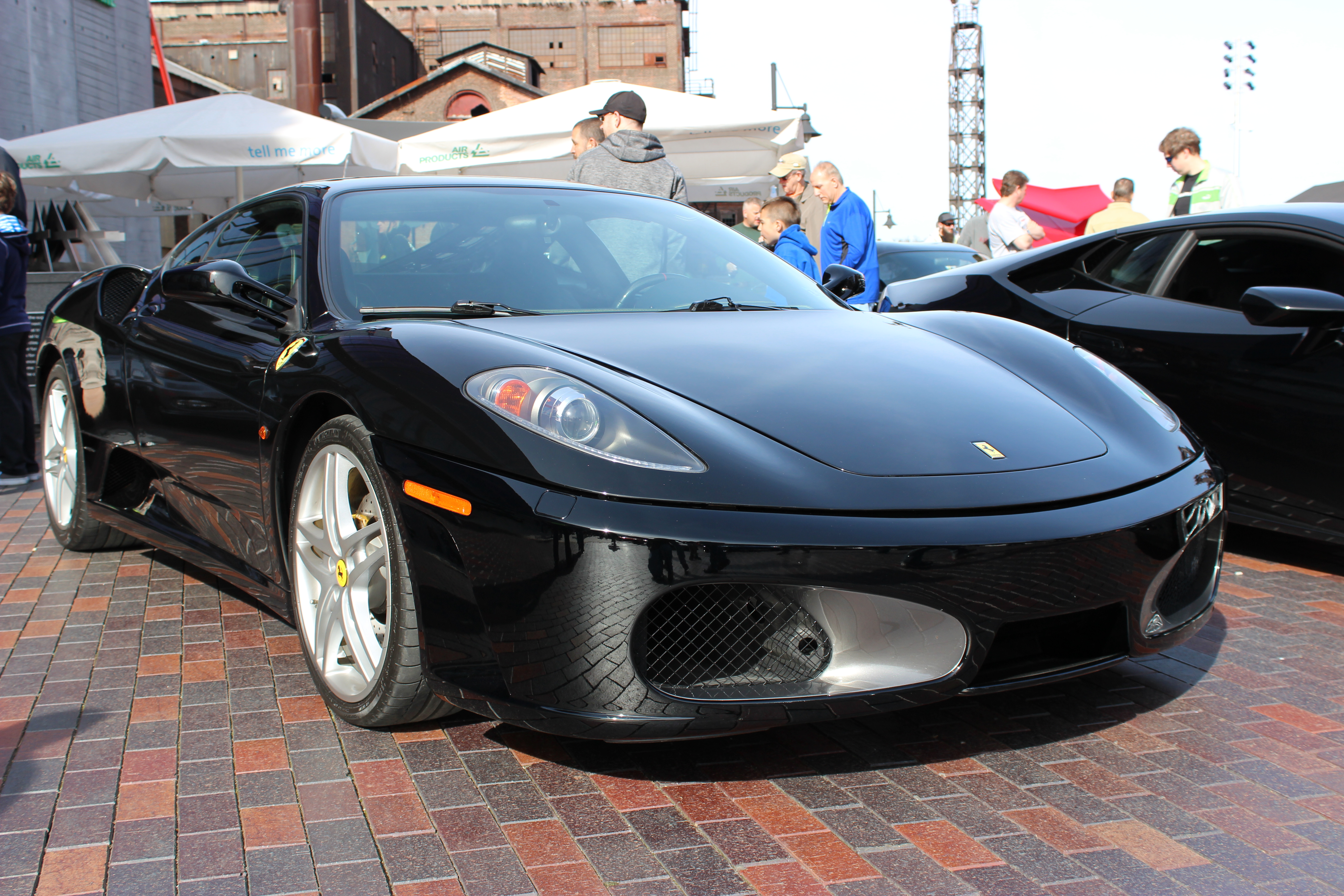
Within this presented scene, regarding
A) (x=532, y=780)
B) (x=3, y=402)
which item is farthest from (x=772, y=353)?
(x=3, y=402)

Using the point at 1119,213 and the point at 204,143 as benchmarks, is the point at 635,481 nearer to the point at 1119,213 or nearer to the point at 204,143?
the point at 1119,213

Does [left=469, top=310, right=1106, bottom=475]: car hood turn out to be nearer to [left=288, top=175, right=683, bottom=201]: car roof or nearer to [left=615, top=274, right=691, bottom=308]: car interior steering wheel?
[left=615, top=274, right=691, bottom=308]: car interior steering wheel

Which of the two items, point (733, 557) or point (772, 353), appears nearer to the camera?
point (733, 557)

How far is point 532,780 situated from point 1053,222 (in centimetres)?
2339

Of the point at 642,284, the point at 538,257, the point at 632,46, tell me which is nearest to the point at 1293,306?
the point at 642,284

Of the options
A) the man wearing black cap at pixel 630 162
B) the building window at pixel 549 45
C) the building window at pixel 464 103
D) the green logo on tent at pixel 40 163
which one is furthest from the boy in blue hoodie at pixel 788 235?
the building window at pixel 549 45

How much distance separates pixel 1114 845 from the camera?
2.02 m

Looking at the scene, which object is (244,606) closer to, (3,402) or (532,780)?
(532,780)

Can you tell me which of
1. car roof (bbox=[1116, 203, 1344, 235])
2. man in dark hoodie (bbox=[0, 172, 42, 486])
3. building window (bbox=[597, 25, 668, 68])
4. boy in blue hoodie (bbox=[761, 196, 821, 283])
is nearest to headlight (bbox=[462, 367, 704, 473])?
car roof (bbox=[1116, 203, 1344, 235])

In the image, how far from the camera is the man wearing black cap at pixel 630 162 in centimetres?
597

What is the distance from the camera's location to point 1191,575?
8.46 feet

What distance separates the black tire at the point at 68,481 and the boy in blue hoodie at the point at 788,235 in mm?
3752

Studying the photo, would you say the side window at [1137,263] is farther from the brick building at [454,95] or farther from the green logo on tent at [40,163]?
the brick building at [454,95]

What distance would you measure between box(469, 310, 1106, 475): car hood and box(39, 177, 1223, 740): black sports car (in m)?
0.01
